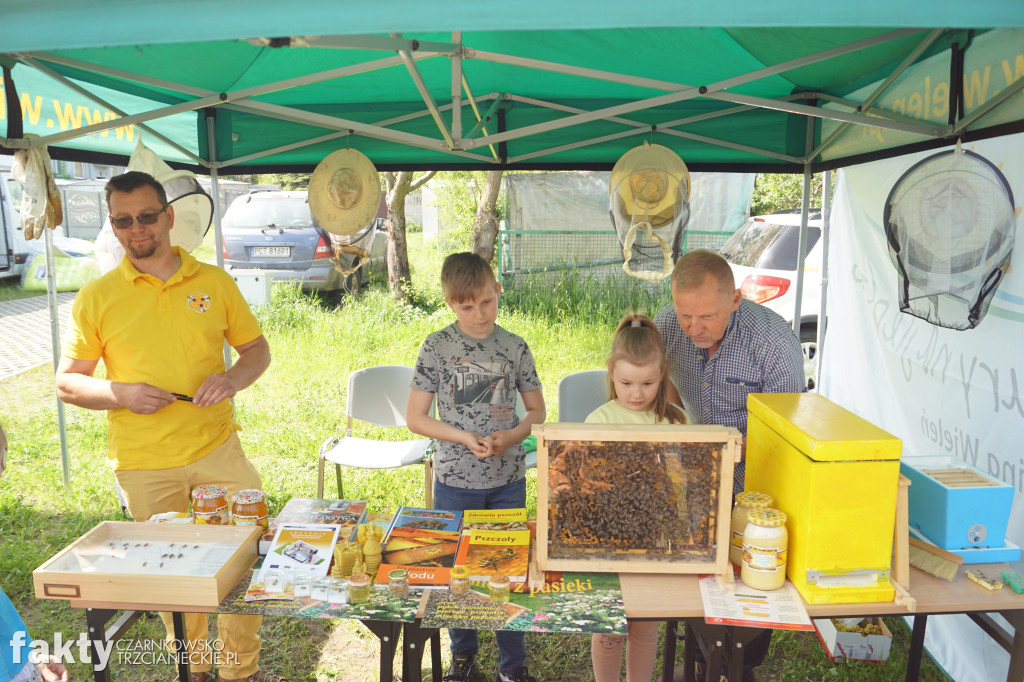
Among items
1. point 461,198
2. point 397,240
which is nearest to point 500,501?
point 397,240

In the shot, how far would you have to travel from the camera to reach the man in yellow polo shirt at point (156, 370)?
2.74 m

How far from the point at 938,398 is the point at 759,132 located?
5.87 feet

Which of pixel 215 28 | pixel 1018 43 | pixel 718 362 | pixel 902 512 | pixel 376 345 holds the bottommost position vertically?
pixel 376 345

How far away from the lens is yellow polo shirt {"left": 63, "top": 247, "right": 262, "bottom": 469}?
279 cm

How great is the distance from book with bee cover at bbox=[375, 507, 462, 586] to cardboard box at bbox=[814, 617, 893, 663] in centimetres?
202

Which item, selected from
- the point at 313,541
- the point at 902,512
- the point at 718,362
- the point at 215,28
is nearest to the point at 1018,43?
the point at 718,362

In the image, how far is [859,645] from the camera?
10.7ft

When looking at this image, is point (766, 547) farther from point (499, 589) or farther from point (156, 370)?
point (156, 370)

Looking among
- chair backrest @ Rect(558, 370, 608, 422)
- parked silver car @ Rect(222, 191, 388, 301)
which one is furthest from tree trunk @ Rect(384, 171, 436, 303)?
chair backrest @ Rect(558, 370, 608, 422)

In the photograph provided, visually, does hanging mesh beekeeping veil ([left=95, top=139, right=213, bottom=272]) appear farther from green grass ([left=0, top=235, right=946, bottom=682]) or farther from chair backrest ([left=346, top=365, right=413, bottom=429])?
green grass ([left=0, top=235, right=946, bottom=682])

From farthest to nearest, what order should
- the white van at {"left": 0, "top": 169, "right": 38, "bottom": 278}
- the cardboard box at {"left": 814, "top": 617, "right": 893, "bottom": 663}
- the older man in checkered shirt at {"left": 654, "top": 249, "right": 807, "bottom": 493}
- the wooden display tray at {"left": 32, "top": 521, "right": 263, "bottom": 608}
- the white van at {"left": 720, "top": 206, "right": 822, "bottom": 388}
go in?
the white van at {"left": 0, "top": 169, "right": 38, "bottom": 278} < the white van at {"left": 720, "top": 206, "right": 822, "bottom": 388} < the cardboard box at {"left": 814, "top": 617, "right": 893, "bottom": 663} < the older man in checkered shirt at {"left": 654, "top": 249, "right": 807, "bottom": 493} < the wooden display tray at {"left": 32, "top": 521, "right": 263, "bottom": 608}

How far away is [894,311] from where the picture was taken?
3729 millimetres

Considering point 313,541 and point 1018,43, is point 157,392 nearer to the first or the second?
point 313,541

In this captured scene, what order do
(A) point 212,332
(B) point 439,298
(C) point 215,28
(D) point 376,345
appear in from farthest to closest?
(B) point 439,298 → (D) point 376,345 → (A) point 212,332 → (C) point 215,28
